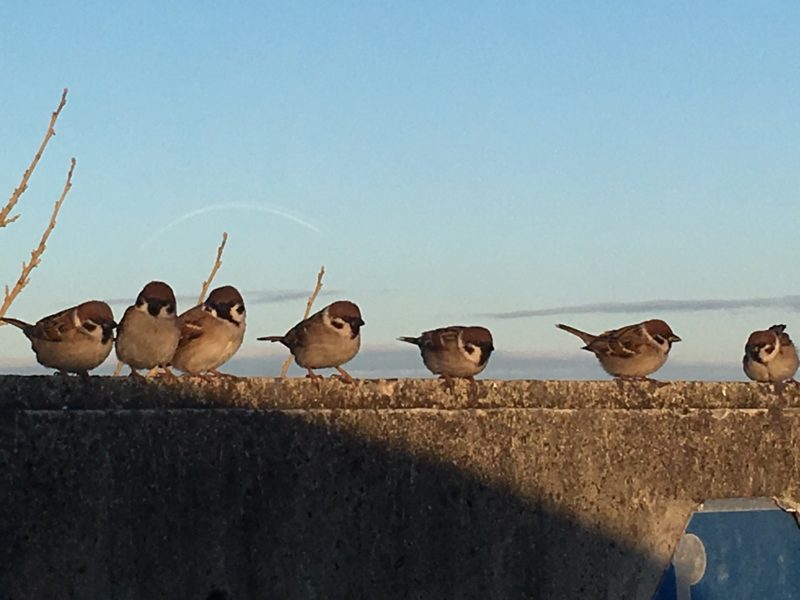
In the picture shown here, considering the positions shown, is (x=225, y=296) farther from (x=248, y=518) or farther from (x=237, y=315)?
(x=248, y=518)

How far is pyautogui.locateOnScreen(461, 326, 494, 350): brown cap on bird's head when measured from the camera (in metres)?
7.31

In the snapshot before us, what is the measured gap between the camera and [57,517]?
4.91 m

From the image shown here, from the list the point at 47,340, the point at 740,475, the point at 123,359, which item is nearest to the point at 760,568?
the point at 740,475

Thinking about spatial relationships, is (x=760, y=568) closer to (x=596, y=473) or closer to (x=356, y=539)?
(x=596, y=473)

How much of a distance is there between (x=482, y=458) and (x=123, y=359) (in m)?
1.70

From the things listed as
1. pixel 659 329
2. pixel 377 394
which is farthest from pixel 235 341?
pixel 659 329

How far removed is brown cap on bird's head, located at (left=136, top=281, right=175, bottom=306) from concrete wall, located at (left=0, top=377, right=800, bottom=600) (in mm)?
1061

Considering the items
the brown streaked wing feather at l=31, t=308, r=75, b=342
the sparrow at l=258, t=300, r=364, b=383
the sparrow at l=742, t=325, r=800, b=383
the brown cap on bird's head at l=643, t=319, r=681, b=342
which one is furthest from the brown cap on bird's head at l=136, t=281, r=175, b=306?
the sparrow at l=742, t=325, r=800, b=383

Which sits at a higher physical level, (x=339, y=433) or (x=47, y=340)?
(x=47, y=340)

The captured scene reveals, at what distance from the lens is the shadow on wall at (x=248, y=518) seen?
4918 millimetres

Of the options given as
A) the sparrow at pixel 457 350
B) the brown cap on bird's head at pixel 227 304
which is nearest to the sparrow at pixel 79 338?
the brown cap on bird's head at pixel 227 304

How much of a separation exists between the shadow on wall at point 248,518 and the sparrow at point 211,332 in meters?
1.03

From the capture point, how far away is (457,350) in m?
7.05

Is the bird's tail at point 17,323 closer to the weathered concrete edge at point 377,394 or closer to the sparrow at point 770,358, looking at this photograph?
the weathered concrete edge at point 377,394
